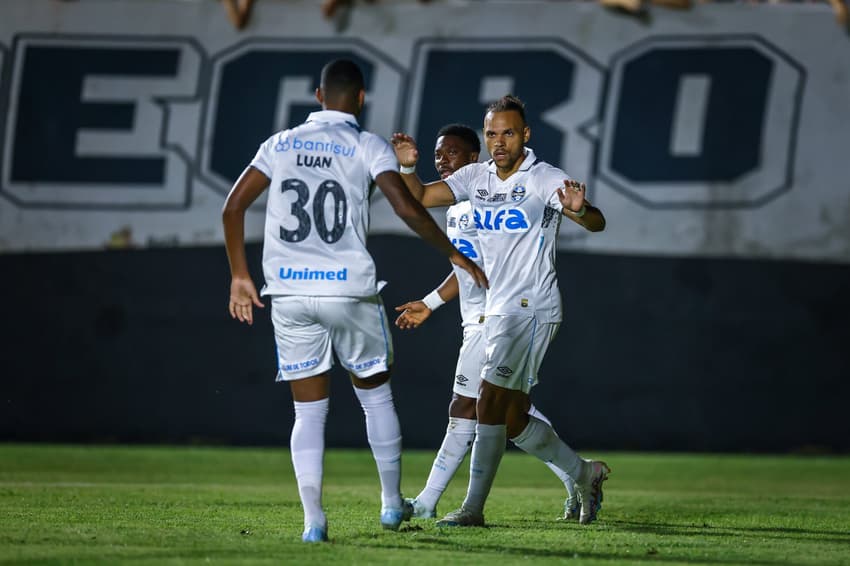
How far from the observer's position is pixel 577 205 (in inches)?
230

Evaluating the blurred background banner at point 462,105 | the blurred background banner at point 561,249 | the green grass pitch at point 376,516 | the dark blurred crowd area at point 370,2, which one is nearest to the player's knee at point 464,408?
the green grass pitch at point 376,516

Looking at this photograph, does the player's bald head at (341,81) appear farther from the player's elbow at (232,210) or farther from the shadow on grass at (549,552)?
the shadow on grass at (549,552)

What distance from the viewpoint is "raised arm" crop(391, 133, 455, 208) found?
5.96 meters

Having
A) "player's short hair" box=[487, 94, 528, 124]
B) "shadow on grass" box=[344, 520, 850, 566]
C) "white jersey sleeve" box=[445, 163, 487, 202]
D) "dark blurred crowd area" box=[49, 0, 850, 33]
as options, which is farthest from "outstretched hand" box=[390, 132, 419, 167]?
"dark blurred crowd area" box=[49, 0, 850, 33]

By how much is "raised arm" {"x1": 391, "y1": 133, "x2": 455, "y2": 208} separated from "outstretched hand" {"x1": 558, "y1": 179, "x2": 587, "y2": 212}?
60cm

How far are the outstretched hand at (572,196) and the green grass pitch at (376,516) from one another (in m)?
1.49

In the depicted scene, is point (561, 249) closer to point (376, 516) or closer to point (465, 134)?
point (465, 134)

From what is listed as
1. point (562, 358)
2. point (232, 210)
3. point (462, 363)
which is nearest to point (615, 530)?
point (462, 363)

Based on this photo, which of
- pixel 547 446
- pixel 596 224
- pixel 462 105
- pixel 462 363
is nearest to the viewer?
pixel 596 224

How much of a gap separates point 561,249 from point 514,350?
8128 millimetres

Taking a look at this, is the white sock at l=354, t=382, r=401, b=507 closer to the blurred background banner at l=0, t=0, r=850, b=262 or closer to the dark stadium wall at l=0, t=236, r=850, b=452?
the dark stadium wall at l=0, t=236, r=850, b=452

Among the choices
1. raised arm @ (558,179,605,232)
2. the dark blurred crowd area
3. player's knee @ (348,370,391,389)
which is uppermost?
the dark blurred crowd area

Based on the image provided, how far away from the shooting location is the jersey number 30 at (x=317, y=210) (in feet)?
17.3

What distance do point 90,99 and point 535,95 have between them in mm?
4951
